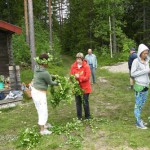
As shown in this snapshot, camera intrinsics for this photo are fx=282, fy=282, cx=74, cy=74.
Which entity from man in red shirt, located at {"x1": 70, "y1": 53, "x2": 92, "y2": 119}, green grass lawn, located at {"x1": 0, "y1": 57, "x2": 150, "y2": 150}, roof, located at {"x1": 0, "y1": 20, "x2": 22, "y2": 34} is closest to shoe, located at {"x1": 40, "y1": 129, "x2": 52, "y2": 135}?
green grass lawn, located at {"x1": 0, "y1": 57, "x2": 150, "y2": 150}

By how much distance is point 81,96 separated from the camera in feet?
24.3

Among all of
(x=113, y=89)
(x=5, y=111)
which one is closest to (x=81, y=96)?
(x=5, y=111)

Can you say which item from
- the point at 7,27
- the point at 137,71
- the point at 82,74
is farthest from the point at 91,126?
the point at 7,27

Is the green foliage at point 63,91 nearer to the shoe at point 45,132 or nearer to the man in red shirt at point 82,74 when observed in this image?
the man in red shirt at point 82,74

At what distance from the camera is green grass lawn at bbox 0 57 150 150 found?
6047 mm

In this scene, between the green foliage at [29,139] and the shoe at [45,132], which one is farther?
the shoe at [45,132]

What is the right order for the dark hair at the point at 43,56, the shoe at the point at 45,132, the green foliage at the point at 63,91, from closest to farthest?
the dark hair at the point at 43,56, the shoe at the point at 45,132, the green foliage at the point at 63,91

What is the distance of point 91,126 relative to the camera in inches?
279

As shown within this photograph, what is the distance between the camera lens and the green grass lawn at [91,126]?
6.05 m

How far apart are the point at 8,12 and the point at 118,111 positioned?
3049 cm

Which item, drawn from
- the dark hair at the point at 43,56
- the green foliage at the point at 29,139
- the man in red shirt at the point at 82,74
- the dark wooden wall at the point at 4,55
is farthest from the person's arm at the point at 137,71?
the dark wooden wall at the point at 4,55

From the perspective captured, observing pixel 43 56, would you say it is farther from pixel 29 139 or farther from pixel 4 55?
pixel 4 55

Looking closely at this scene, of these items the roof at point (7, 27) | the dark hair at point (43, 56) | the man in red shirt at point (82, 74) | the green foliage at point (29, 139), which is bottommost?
the green foliage at point (29, 139)

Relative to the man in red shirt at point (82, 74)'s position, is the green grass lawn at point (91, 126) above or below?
below
